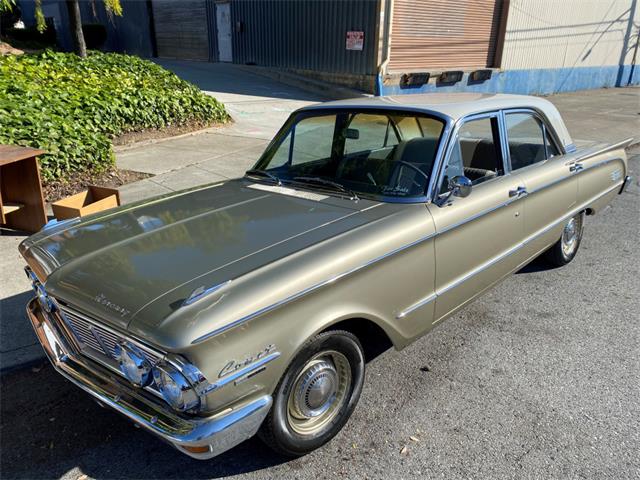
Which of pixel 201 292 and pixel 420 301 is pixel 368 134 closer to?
pixel 420 301

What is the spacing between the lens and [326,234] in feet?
8.46

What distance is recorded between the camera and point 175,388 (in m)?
2.01

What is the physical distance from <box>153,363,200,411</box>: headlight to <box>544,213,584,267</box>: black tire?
3.70 meters

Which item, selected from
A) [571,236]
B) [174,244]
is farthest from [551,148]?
[174,244]

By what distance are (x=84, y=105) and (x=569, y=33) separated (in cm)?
2046

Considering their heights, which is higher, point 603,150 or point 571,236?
point 603,150

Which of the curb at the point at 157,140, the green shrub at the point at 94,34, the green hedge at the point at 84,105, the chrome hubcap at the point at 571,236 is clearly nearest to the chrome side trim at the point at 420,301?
the chrome hubcap at the point at 571,236

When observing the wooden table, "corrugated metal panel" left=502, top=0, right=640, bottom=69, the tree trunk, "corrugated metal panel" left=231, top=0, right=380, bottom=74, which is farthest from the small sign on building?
the wooden table

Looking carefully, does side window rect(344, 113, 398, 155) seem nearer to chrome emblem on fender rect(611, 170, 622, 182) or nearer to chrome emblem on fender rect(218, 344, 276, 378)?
chrome emblem on fender rect(218, 344, 276, 378)

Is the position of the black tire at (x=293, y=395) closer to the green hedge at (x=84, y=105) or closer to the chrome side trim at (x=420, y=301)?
the chrome side trim at (x=420, y=301)

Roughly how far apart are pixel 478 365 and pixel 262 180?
1964 mm

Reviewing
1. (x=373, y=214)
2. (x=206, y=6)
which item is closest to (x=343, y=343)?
(x=373, y=214)

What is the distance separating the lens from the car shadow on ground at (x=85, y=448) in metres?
2.46

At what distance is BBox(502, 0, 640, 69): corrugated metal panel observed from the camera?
1828 centimetres
